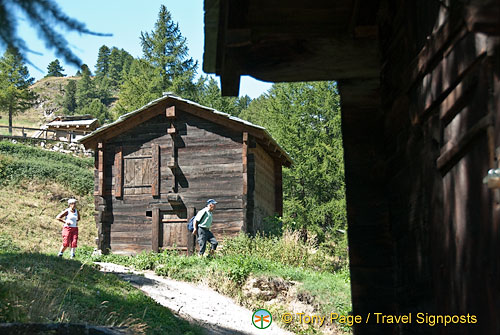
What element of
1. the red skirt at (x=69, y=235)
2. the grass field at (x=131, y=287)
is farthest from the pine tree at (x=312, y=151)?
the red skirt at (x=69, y=235)

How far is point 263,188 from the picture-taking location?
70.1 ft

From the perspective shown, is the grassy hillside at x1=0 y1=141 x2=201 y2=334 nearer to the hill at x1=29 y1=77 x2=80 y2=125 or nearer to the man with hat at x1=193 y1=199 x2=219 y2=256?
the man with hat at x1=193 y1=199 x2=219 y2=256

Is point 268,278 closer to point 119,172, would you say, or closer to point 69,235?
point 69,235

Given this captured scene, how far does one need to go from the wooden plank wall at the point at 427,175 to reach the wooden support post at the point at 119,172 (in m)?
16.4

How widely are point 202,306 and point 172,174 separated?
7746 millimetres

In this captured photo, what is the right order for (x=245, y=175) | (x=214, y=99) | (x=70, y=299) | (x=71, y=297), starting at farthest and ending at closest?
(x=214, y=99)
(x=245, y=175)
(x=71, y=297)
(x=70, y=299)

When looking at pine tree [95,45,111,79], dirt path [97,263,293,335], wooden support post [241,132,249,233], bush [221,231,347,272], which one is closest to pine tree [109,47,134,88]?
pine tree [95,45,111,79]

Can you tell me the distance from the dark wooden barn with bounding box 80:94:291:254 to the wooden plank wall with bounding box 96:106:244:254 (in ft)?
0.11

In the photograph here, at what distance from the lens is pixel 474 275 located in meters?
2.67

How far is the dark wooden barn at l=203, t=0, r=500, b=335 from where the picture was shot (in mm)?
2564

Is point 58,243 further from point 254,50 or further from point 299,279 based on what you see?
point 254,50

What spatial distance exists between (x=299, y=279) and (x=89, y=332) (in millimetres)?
10257

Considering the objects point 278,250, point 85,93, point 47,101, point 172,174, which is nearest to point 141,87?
point 172,174

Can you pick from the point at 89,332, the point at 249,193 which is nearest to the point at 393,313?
the point at 89,332
